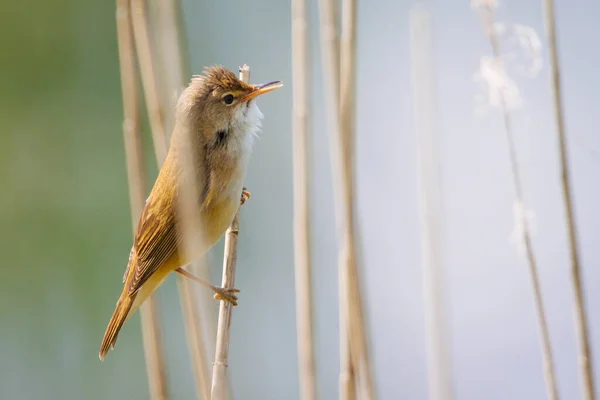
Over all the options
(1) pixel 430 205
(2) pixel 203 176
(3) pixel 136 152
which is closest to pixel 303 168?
(1) pixel 430 205

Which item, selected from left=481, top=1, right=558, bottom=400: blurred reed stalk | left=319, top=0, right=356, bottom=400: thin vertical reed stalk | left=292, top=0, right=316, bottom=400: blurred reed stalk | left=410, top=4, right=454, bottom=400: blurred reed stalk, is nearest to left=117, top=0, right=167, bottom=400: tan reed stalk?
left=292, top=0, right=316, bottom=400: blurred reed stalk

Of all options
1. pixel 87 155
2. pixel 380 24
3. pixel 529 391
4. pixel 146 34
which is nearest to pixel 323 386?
pixel 529 391

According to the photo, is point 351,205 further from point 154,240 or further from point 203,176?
point 154,240

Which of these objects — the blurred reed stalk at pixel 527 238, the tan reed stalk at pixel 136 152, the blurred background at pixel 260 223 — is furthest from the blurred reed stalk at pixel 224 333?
the blurred background at pixel 260 223

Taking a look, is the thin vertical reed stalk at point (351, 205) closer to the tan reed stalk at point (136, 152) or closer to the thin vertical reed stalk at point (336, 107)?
the thin vertical reed stalk at point (336, 107)

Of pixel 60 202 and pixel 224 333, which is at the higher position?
pixel 60 202

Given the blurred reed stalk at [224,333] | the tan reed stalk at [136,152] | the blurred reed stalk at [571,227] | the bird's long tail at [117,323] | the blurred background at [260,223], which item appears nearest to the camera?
the blurred reed stalk at [571,227]
